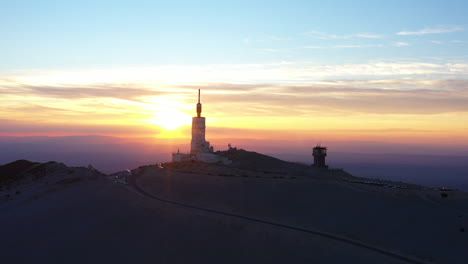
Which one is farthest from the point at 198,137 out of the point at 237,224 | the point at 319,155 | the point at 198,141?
the point at 237,224

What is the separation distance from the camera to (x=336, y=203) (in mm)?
28812

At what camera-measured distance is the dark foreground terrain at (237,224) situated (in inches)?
818

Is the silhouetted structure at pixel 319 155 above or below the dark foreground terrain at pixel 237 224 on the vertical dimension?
above

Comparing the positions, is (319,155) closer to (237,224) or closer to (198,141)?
(198,141)

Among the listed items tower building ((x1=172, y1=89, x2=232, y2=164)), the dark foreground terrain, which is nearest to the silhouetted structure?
tower building ((x1=172, y1=89, x2=232, y2=164))

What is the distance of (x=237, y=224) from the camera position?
2464 cm

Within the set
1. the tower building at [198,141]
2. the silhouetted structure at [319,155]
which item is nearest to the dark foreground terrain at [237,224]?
the silhouetted structure at [319,155]

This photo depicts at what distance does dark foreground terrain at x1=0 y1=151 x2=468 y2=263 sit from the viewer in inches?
818

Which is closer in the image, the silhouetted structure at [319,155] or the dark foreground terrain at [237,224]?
the dark foreground terrain at [237,224]

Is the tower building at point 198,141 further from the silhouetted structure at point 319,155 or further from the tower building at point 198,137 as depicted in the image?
the silhouetted structure at point 319,155

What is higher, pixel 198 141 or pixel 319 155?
pixel 198 141

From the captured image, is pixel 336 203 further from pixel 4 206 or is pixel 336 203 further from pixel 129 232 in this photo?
pixel 4 206

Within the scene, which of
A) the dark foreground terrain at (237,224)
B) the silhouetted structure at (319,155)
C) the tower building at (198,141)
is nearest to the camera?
the dark foreground terrain at (237,224)

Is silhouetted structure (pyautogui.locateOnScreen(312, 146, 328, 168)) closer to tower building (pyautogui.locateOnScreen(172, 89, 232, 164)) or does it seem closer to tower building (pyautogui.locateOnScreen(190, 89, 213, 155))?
tower building (pyautogui.locateOnScreen(172, 89, 232, 164))
